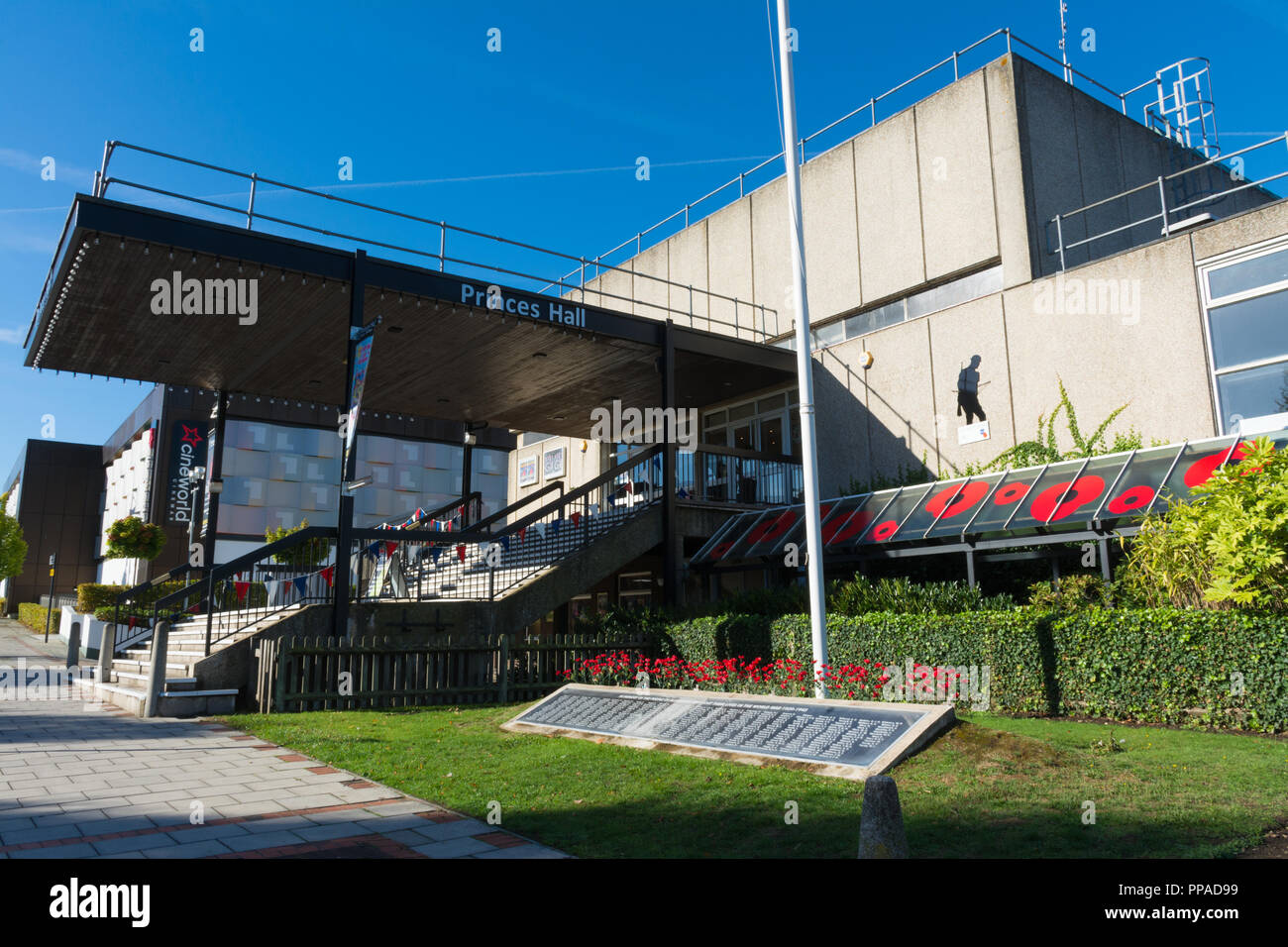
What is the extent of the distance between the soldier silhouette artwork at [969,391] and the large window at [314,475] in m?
39.9

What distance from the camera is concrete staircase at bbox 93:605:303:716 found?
11766 millimetres

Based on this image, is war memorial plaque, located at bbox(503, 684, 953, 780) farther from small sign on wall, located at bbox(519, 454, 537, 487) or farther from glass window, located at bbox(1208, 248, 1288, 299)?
small sign on wall, located at bbox(519, 454, 537, 487)

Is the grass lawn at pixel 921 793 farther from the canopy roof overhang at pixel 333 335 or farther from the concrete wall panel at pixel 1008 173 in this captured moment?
the concrete wall panel at pixel 1008 173

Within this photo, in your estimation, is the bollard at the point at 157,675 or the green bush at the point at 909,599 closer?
the bollard at the point at 157,675

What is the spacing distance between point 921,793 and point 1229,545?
5.02m

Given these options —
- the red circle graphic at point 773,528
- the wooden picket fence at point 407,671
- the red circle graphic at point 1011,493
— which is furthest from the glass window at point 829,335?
the wooden picket fence at point 407,671

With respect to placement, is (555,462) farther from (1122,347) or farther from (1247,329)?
(1247,329)

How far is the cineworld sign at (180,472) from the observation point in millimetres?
47500

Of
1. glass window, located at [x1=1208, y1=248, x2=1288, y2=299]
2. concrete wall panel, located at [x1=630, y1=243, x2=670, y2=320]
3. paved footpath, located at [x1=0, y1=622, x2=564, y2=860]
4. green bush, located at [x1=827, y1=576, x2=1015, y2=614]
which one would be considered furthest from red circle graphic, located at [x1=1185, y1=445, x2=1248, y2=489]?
concrete wall panel, located at [x1=630, y1=243, x2=670, y2=320]

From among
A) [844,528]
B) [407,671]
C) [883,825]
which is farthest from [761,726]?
[844,528]

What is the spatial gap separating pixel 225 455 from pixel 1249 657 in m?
55.4

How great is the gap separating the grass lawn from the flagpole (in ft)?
9.23
